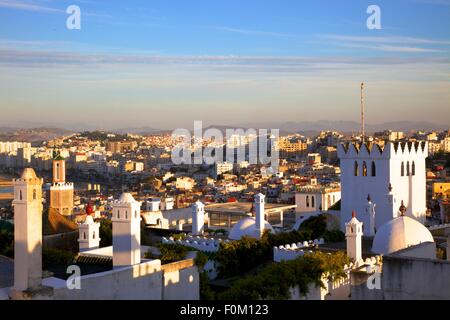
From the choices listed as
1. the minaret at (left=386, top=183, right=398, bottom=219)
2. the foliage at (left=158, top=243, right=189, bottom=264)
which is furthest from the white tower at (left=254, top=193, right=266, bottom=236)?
the foliage at (left=158, top=243, right=189, bottom=264)

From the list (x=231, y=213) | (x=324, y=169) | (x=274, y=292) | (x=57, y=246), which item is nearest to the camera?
(x=274, y=292)

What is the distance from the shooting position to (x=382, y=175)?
23.0 meters

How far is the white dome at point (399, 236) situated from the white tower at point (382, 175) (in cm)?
474

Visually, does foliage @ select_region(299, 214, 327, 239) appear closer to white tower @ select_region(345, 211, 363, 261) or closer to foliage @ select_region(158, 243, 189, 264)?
white tower @ select_region(345, 211, 363, 261)

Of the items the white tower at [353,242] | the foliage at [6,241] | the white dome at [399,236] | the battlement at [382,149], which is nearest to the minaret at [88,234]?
the foliage at [6,241]

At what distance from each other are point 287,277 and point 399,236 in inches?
176

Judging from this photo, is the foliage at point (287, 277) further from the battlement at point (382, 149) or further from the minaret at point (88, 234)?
the battlement at point (382, 149)

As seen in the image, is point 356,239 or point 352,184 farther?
point 352,184

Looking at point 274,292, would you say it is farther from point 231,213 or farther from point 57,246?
point 231,213

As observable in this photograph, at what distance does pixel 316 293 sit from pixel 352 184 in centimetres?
919

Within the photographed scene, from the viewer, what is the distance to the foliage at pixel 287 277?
13.1m
